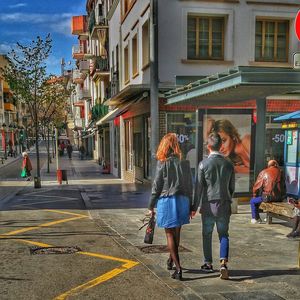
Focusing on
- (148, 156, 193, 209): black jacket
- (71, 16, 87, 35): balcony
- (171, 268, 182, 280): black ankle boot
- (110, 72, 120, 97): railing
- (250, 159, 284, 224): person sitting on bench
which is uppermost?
(71, 16, 87, 35): balcony

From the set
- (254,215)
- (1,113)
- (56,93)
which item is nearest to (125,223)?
(254,215)

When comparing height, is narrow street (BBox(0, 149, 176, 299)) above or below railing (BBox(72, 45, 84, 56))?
below

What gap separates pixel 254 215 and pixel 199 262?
336cm

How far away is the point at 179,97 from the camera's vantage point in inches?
415

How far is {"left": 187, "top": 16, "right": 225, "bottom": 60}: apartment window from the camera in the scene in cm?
1549

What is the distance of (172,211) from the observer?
545cm

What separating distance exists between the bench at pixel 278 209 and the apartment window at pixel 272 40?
28.1ft

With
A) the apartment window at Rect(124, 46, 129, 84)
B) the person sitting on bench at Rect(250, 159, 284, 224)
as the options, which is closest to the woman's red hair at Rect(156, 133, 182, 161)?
the person sitting on bench at Rect(250, 159, 284, 224)

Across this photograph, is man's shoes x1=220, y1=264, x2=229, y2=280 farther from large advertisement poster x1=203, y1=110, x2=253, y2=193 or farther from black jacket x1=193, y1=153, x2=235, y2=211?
large advertisement poster x1=203, y1=110, x2=253, y2=193

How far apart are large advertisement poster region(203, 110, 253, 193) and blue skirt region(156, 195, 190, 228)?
16.9ft

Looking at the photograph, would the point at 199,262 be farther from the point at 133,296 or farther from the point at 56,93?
the point at 56,93

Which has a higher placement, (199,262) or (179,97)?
(179,97)

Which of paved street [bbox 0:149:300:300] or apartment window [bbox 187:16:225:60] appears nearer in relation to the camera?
paved street [bbox 0:149:300:300]

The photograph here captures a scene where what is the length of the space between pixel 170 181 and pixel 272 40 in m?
12.3
